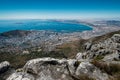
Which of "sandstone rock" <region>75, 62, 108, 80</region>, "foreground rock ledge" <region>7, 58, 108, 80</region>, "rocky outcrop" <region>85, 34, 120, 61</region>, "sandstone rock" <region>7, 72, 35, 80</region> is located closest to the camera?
"sandstone rock" <region>7, 72, 35, 80</region>

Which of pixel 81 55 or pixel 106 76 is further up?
pixel 106 76

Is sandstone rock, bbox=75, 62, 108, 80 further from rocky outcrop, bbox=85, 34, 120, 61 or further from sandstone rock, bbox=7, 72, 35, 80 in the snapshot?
rocky outcrop, bbox=85, 34, 120, 61

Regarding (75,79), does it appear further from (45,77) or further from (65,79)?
(45,77)

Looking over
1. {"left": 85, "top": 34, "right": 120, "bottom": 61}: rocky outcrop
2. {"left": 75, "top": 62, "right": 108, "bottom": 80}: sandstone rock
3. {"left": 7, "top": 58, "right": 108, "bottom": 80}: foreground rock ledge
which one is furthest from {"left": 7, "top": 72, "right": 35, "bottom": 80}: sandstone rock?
{"left": 85, "top": 34, "right": 120, "bottom": 61}: rocky outcrop

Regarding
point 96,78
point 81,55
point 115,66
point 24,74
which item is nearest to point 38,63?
point 24,74

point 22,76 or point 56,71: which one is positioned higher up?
point 22,76

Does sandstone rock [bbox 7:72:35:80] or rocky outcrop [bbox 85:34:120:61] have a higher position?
sandstone rock [bbox 7:72:35:80]

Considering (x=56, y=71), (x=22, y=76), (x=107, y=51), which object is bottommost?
(x=107, y=51)

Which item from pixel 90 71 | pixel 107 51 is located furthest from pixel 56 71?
pixel 107 51

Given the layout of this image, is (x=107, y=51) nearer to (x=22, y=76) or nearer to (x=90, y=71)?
(x=90, y=71)
